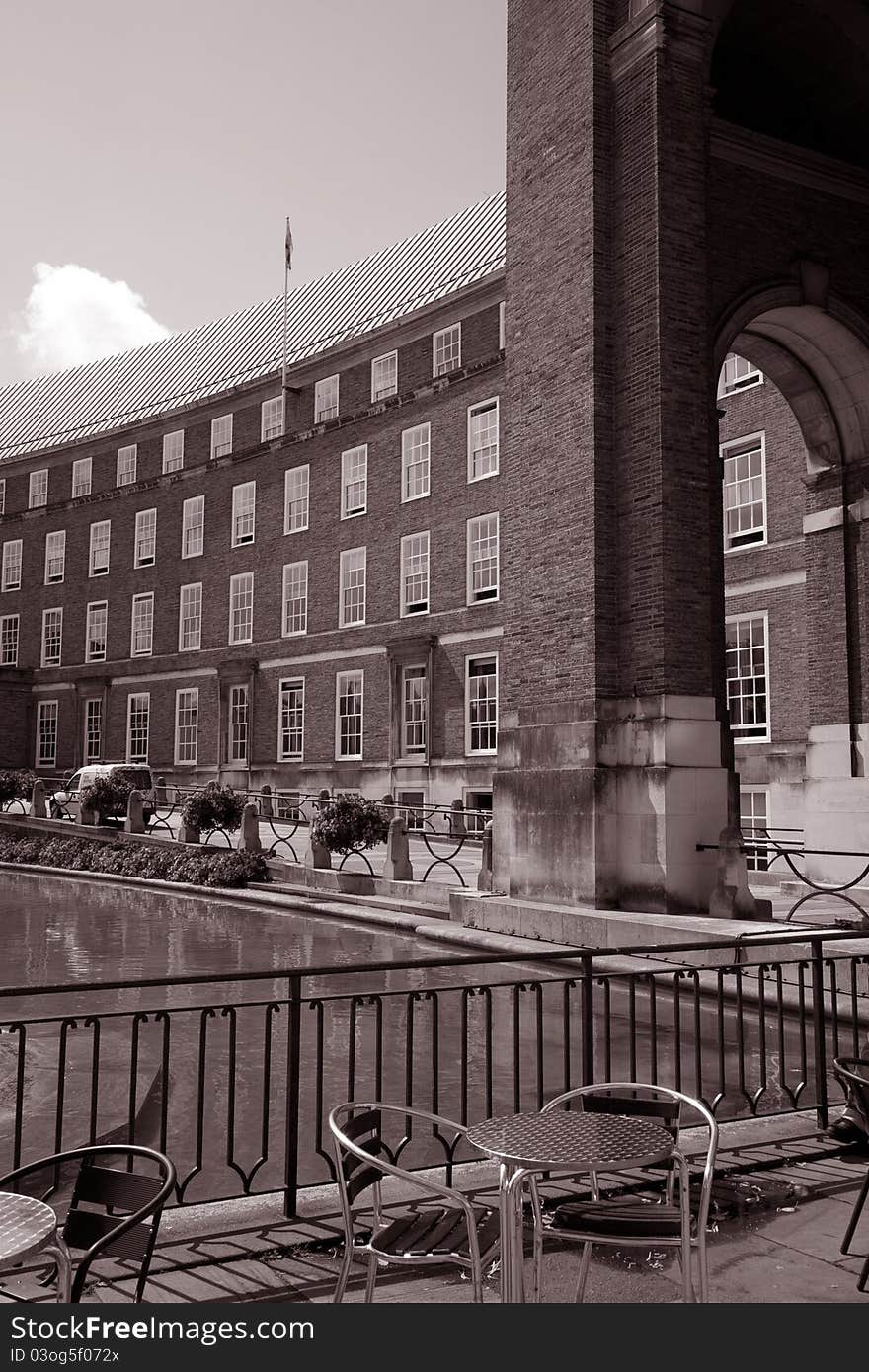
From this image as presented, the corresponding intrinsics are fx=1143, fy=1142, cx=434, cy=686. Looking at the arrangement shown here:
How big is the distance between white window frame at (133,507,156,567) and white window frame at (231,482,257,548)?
500cm

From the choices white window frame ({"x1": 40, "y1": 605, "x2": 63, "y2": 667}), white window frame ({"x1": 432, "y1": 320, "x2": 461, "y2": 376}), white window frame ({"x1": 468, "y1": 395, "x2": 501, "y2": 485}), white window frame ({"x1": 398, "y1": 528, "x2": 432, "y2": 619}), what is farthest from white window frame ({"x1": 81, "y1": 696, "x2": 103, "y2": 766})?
white window frame ({"x1": 468, "y1": 395, "x2": 501, "y2": 485})

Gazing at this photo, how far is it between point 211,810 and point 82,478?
28234 millimetres

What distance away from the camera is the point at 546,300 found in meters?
16.5

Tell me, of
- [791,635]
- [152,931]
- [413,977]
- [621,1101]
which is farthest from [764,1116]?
[791,635]

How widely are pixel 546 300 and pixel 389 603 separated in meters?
19.5

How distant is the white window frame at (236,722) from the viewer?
40.3 meters

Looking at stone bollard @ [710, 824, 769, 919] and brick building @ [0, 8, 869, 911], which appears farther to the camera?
brick building @ [0, 8, 869, 911]

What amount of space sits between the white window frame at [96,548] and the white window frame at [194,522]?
187 inches

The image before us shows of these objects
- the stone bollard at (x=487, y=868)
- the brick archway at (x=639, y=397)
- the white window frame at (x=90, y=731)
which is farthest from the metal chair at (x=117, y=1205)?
the white window frame at (x=90, y=731)

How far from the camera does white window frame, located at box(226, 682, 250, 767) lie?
1586 inches

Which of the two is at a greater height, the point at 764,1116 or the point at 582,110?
the point at 582,110

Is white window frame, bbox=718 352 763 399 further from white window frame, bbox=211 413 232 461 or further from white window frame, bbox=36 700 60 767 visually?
white window frame, bbox=36 700 60 767

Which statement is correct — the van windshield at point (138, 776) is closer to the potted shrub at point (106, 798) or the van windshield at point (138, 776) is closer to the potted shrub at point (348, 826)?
the potted shrub at point (106, 798)
